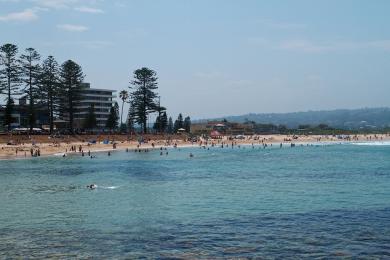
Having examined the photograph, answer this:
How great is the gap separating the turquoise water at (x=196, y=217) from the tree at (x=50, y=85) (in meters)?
52.4

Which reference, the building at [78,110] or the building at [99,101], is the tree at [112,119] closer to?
the building at [78,110]

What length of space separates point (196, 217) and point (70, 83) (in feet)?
255

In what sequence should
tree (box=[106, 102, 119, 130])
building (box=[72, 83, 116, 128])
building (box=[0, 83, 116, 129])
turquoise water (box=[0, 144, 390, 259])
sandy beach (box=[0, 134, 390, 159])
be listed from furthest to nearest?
building (box=[72, 83, 116, 128]), tree (box=[106, 102, 119, 130]), building (box=[0, 83, 116, 129]), sandy beach (box=[0, 134, 390, 159]), turquoise water (box=[0, 144, 390, 259])

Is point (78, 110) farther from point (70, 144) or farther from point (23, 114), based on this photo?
point (70, 144)

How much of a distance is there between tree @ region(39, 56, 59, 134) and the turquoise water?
172 ft

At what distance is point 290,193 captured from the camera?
3256 cm

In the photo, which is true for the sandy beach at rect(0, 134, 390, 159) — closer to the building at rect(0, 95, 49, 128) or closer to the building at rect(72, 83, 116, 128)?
the building at rect(0, 95, 49, 128)

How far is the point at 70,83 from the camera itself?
97.1m

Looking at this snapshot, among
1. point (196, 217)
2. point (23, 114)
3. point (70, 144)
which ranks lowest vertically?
point (196, 217)

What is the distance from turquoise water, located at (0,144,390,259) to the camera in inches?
698

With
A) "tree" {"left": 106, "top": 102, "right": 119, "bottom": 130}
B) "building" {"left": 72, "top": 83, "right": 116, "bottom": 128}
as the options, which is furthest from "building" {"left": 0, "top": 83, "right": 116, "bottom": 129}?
"tree" {"left": 106, "top": 102, "right": 119, "bottom": 130}

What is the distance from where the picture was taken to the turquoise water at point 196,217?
1773 cm

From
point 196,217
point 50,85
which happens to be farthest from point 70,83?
point 196,217

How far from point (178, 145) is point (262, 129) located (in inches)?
3811
